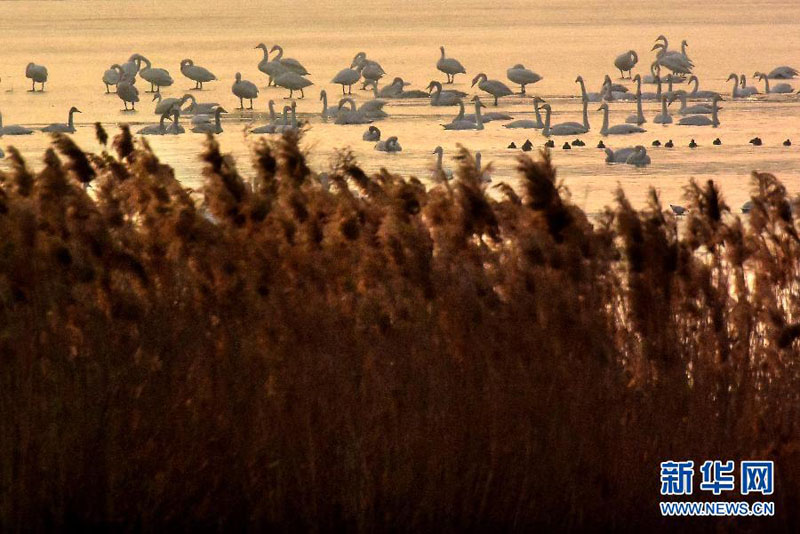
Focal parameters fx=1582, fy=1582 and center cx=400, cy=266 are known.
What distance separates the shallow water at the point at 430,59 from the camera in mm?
21609

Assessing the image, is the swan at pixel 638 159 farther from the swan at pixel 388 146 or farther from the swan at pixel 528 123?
the swan at pixel 528 123

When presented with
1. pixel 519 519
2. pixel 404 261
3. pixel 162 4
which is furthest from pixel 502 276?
pixel 162 4

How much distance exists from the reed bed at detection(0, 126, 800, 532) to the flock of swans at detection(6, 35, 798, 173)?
50.3ft

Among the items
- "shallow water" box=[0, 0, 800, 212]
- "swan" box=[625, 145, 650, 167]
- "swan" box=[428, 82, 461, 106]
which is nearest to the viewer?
"swan" box=[625, 145, 650, 167]

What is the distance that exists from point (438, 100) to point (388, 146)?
911 cm

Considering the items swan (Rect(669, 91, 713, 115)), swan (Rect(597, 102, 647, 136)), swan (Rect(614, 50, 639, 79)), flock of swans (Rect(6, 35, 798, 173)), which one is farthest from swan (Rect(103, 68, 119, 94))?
swan (Rect(614, 50, 639, 79))

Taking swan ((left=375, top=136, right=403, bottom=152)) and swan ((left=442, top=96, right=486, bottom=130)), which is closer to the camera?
swan ((left=375, top=136, right=403, bottom=152))

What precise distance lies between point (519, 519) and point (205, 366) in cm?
119

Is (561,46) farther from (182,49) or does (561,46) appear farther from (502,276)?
(502,276)

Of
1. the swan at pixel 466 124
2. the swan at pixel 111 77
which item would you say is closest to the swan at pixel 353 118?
the swan at pixel 466 124

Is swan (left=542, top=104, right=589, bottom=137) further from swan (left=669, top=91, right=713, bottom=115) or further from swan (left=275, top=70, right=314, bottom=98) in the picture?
swan (left=275, top=70, right=314, bottom=98)

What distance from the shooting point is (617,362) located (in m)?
5.54

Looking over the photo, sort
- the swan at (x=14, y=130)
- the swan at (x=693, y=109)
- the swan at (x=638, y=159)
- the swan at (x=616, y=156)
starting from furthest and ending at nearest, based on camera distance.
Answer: the swan at (x=693, y=109)
the swan at (x=14, y=130)
the swan at (x=616, y=156)
the swan at (x=638, y=159)

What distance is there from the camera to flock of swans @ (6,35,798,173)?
25.7m
